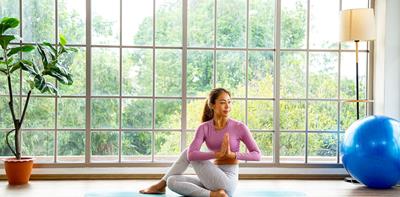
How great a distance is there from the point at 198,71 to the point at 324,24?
150cm

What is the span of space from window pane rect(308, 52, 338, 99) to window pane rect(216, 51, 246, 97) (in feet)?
2.50

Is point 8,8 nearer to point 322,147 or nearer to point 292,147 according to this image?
point 292,147

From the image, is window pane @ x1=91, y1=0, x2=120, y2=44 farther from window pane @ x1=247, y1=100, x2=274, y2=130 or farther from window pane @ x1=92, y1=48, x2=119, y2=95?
window pane @ x1=247, y1=100, x2=274, y2=130

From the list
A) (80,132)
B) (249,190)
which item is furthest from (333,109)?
(80,132)

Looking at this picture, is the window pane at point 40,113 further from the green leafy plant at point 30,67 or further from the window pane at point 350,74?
the window pane at point 350,74

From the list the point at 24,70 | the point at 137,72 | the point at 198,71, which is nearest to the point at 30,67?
the point at 24,70

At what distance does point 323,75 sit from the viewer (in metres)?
6.20

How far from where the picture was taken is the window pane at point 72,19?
596cm

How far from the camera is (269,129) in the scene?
20.3 feet

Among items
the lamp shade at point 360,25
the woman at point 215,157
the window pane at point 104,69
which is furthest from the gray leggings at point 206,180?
the lamp shade at point 360,25

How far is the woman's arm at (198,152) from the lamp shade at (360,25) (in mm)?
1900

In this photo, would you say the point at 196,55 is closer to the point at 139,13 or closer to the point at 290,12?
the point at 139,13

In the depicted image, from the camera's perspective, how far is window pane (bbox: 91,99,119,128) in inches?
237

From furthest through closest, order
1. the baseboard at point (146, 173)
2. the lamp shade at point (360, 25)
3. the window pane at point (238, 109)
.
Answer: the window pane at point (238, 109), the baseboard at point (146, 173), the lamp shade at point (360, 25)
